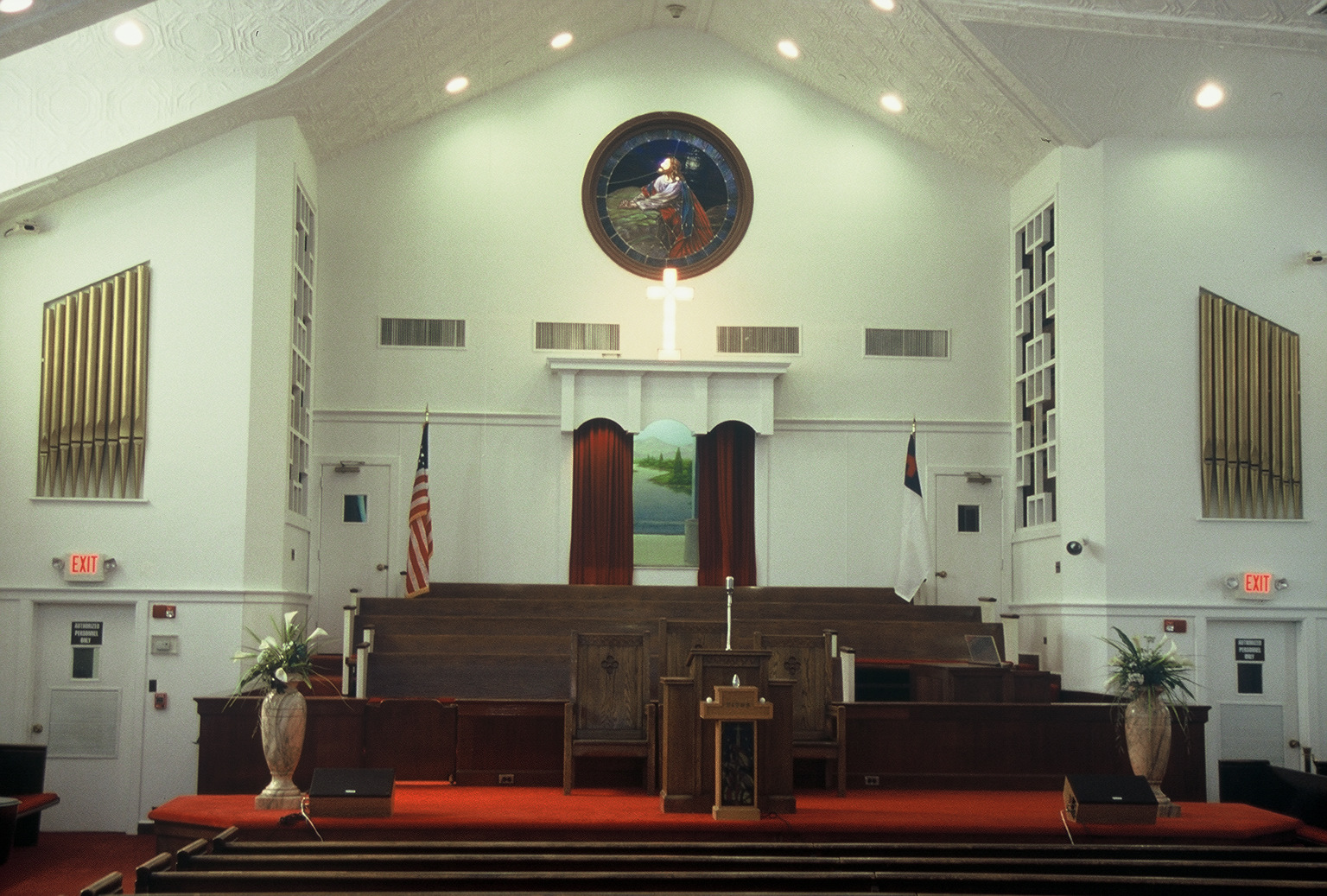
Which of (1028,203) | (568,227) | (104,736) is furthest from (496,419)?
(1028,203)

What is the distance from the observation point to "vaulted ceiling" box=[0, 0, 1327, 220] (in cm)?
989

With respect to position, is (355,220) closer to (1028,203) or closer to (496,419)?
(496,419)

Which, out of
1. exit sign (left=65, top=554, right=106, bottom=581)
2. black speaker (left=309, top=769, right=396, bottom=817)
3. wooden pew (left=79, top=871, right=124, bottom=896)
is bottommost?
black speaker (left=309, top=769, right=396, bottom=817)

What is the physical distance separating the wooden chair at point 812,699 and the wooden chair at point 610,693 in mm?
843

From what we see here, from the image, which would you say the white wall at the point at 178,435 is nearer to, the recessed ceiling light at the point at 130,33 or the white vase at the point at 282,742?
the recessed ceiling light at the point at 130,33

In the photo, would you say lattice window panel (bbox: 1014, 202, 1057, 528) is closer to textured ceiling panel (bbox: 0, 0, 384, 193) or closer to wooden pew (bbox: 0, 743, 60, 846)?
textured ceiling panel (bbox: 0, 0, 384, 193)

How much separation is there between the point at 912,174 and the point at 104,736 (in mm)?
9087

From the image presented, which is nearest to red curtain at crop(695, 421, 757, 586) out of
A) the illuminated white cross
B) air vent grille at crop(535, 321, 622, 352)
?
the illuminated white cross

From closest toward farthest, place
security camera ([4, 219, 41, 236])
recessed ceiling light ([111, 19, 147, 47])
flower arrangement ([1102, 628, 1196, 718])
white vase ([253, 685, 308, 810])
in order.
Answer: white vase ([253, 685, 308, 810])
flower arrangement ([1102, 628, 1196, 718])
recessed ceiling light ([111, 19, 147, 47])
security camera ([4, 219, 41, 236])

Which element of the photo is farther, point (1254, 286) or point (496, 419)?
point (496, 419)

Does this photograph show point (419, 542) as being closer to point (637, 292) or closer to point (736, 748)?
point (637, 292)

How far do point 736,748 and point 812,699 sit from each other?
151 cm

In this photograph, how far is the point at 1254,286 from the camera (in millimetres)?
11266

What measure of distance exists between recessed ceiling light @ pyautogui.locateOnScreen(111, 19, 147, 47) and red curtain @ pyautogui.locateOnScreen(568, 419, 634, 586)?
17.6ft
